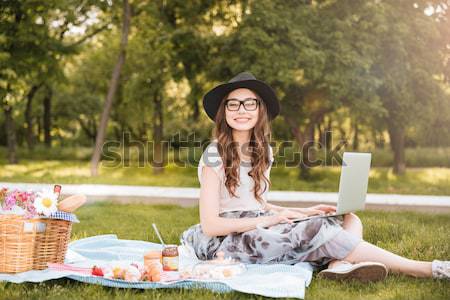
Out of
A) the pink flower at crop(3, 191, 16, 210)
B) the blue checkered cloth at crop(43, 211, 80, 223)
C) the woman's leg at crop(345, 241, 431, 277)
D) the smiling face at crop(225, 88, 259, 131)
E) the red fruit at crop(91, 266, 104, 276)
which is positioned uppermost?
the smiling face at crop(225, 88, 259, 131)

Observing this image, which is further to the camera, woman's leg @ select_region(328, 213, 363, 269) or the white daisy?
woman's leg @ select_region(328, 213, 363, 269)

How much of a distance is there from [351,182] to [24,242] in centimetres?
226

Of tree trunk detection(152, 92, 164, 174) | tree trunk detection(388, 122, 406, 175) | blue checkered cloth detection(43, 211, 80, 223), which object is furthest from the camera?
tree trunk detection(388, 122, 406, 175)

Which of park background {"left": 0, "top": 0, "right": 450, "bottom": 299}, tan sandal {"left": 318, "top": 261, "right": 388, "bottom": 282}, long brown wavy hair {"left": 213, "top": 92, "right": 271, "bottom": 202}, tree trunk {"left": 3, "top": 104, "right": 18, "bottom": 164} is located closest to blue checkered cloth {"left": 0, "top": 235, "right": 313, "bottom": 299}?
tan sandal {"left": 318, "top": 261, "right": 388, "bottom": 282}

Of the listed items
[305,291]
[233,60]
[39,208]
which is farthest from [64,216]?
[233,60]

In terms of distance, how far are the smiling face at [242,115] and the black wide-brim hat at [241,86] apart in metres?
0.04

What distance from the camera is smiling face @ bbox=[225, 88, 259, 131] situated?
4273 millimetres

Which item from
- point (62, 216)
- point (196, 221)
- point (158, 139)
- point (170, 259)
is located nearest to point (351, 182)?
point (170, 259)

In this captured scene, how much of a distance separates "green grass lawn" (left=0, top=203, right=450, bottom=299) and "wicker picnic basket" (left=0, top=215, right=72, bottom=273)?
0.19 m

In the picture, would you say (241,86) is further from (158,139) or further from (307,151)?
(158,139)

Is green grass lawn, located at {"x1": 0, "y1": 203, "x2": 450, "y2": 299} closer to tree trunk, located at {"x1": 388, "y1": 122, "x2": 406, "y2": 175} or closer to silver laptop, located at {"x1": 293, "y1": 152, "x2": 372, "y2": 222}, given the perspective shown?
silver laptop, located at {"x1": 293, "y1": 152, "x2": 372, "y2": 222}

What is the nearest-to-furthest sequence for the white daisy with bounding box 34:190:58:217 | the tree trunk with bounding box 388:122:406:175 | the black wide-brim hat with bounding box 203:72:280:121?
the white daisy with bounding box 34:190:58:217 → the black wide-brim hat with bounding box 203:72:280:121 → the tree trunk with bounding box 388:122:406:175

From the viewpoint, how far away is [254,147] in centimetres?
440

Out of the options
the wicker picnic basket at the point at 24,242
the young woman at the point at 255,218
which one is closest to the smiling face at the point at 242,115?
the young woman at the point at 255,218
